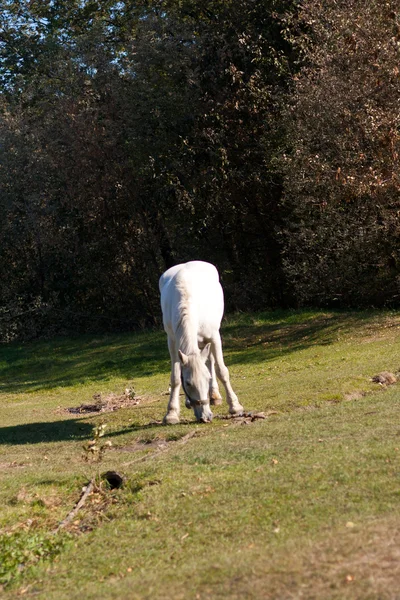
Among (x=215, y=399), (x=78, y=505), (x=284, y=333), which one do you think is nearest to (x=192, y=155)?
(x=284, y=333)

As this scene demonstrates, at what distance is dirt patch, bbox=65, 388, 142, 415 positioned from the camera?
15336 mm

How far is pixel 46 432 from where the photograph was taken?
1332 centimetres

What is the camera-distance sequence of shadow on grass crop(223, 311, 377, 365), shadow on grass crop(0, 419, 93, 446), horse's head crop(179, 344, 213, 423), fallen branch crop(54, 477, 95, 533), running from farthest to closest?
shadow on grass crop(223, 311, 377, 365), shadow on grass crop(0, 419, 93, 446), horse's head crop(179, 344, 213, 423), fallen branch crop(54, 477, 95, 533)

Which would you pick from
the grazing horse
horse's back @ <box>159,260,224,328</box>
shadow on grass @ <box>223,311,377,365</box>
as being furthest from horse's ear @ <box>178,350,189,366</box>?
shadow on grass @ <box>223,311,377,365</box>

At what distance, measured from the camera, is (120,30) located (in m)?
31.6

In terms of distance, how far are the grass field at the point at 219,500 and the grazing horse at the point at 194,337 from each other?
1.33ft

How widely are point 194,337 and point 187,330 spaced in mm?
142

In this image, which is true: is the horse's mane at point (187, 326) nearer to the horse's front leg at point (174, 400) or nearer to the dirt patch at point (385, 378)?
the horse's front leg at point (174, 400)

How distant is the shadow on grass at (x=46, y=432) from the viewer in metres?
12.5

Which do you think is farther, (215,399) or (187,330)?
(215,399)

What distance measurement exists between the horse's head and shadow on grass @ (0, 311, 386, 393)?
8.48 meters

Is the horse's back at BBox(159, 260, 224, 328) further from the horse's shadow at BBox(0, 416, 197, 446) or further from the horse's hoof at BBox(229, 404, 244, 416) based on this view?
the horse's shadow at BBox(0, 416, 197, 446)

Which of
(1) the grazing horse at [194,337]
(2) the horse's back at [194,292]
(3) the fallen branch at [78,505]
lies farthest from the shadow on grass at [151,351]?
(3) the fallen branch at [78,505]

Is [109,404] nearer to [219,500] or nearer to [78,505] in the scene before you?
[78,505]
